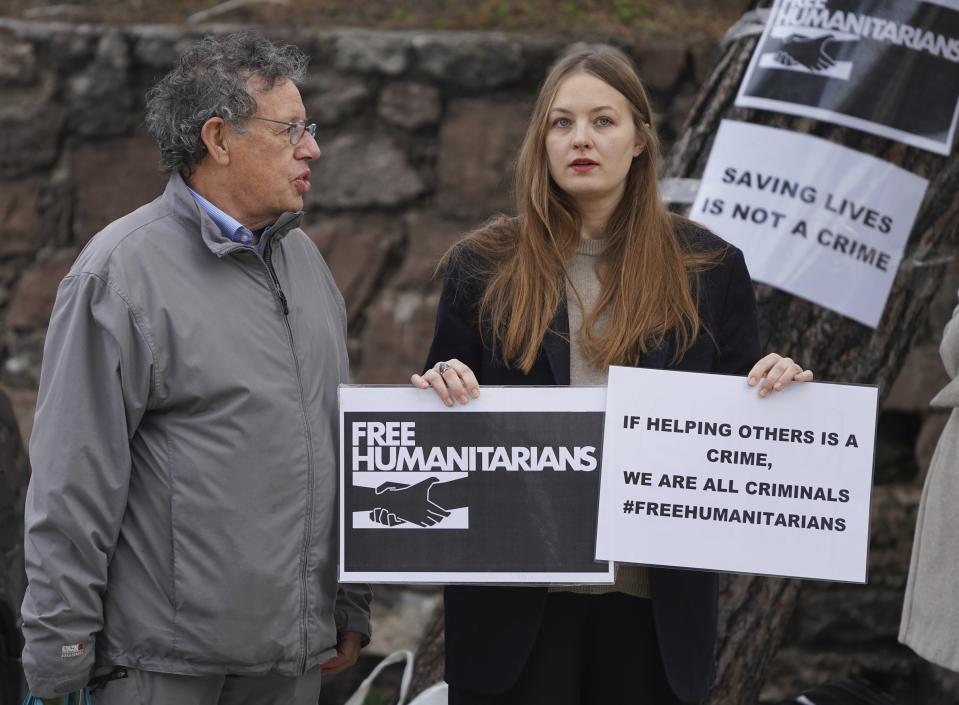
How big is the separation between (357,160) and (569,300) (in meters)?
2.15

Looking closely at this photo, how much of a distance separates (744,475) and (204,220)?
1129 mm

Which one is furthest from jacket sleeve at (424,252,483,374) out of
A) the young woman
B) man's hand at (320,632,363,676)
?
man's hand at (320,632,363,676)

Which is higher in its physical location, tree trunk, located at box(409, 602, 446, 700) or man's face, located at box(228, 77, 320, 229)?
man's face, located at box(228, 77, 320, 229)

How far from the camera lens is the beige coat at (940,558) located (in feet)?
9.45

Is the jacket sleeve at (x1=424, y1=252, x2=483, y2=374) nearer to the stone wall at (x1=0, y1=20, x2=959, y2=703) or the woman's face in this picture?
the woman's face

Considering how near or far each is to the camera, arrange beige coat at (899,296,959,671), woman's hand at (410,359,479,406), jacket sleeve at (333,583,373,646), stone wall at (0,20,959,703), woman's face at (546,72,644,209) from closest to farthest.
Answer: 1. woman's hand at (410,359,479,406)
2. woman's face at (546,72,644,209)
3. jacket sleeve at (333,583,373,646)
4. beige coat at (899,296,959,671)
5. stone wall at (0,20,959,703)

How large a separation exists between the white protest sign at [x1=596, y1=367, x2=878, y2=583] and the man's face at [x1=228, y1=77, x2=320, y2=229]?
0.75 metres

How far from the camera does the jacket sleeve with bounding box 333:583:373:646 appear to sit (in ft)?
8.69

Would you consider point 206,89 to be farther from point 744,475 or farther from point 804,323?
point 804,323

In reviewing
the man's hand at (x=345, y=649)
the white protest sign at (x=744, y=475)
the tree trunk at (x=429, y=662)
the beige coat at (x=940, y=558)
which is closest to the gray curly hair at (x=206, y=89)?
the white protest sign at (x=744, y=475)

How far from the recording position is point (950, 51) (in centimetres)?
340

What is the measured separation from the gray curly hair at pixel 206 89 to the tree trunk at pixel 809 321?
4.81 feet

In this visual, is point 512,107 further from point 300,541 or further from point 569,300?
point 300,541

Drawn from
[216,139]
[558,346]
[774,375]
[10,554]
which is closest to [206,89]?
[216,139]
